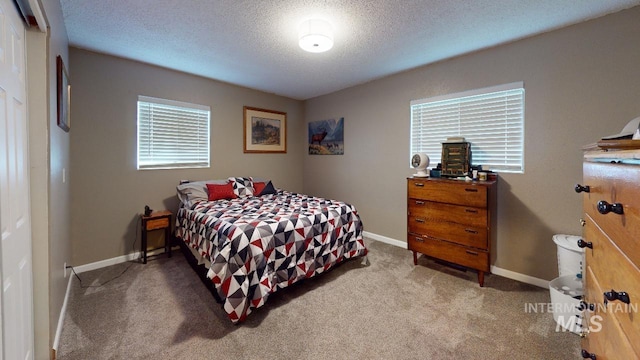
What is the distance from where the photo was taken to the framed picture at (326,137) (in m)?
4.32

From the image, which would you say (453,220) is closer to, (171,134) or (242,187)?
(242,187)

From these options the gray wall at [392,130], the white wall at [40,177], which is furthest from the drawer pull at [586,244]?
the white wall at [40,177]

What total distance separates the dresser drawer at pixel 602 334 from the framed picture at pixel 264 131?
401 centimetres

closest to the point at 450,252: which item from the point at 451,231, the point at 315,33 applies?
the point at 451,231

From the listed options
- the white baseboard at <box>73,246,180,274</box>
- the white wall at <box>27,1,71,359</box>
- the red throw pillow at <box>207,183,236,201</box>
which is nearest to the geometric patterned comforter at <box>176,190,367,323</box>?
the red throw pillow at <box>207,183,236,201</box>

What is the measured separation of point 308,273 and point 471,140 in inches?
91.7

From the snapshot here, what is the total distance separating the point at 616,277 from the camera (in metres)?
0.78

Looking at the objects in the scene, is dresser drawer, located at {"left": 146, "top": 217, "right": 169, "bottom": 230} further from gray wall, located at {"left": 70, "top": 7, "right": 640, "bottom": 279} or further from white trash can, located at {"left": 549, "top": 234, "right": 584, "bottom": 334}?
white trash can, located at {"left": 549, "top": 234, "right": 584, "bottom": 334}

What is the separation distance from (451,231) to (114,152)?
3839mm

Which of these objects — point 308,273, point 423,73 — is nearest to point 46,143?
point 308,273

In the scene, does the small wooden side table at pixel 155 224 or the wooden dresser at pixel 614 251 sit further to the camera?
the small wooden side table at pixel 155 224

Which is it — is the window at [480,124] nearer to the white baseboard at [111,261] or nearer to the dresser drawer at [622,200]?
the dresser drawer at [622,200]

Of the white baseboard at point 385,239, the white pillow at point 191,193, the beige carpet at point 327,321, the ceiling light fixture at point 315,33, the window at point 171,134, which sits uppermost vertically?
the ceiling light fixture at point 315,33

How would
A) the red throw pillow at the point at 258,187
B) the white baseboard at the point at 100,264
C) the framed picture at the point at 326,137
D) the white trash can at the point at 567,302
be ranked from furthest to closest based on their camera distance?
1. the framed picture at the point at 326,137
2. the red throw pillow at the point at 258,187
3. the white baseboard at the point at 100,264
4. the white trash can at the point at 567,302
